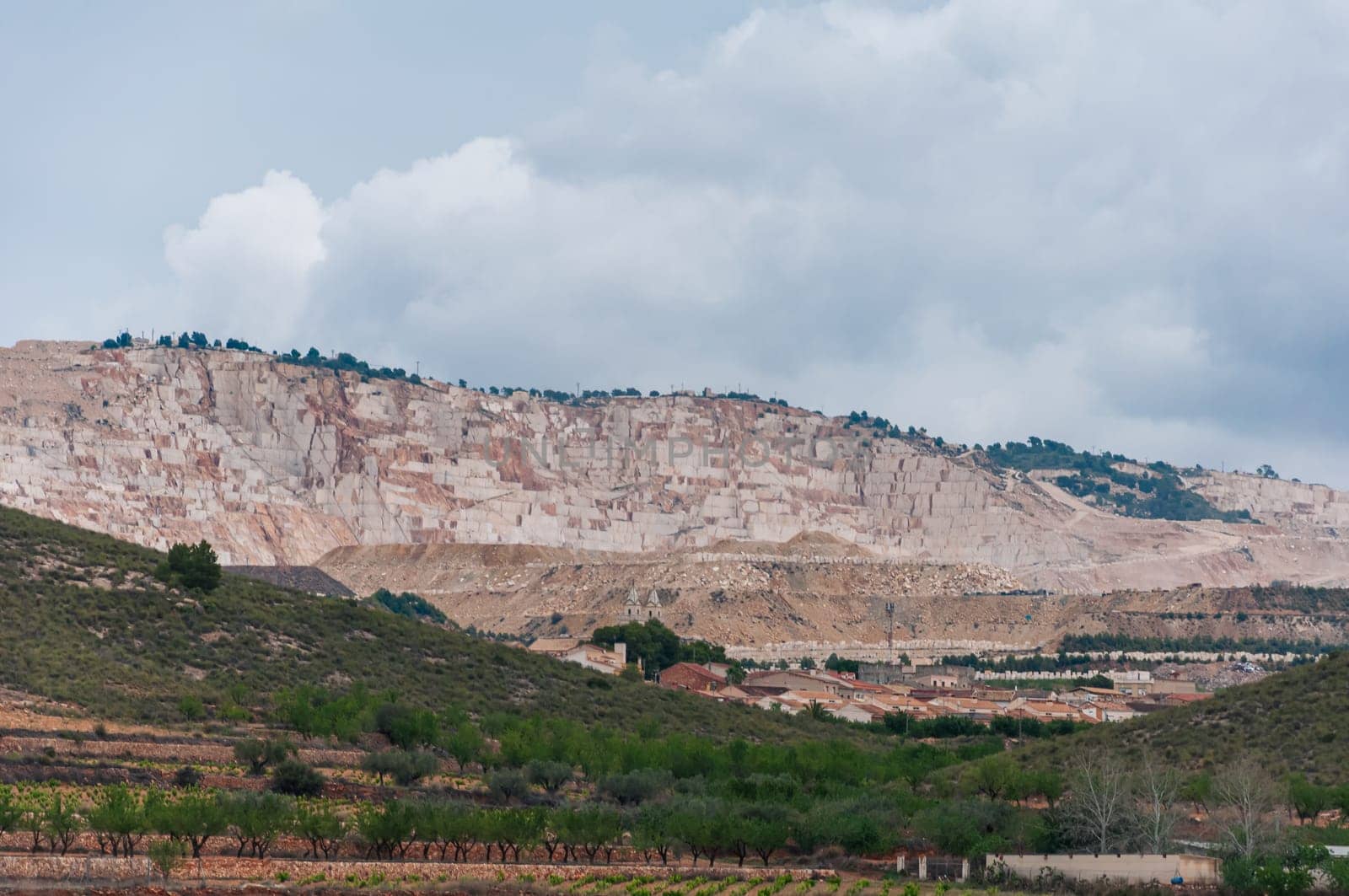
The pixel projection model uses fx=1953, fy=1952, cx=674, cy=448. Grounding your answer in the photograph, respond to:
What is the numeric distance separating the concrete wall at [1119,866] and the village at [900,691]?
31.1m

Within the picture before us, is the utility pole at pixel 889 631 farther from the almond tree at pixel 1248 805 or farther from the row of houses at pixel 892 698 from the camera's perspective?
the almond tree at pixel 1248 805

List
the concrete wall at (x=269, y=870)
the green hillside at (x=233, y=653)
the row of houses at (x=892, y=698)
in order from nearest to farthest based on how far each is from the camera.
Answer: the concrete wall at (x=269, y=870) → the green hillside at (x=233, y=653) → the row of houses at (x=892, y=698)

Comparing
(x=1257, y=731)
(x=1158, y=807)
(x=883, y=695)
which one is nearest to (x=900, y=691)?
(x=883, y=695)

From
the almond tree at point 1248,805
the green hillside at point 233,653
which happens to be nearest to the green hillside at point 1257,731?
the almond tree at point 1248,805

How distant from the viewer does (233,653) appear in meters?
67.9

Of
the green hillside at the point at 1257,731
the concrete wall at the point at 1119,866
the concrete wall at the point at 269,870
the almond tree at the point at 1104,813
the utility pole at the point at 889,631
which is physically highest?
the utility pole at the point at 889,631

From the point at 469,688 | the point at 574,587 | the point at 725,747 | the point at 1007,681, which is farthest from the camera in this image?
the point at 574,587

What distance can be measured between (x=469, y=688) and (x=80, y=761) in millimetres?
24006

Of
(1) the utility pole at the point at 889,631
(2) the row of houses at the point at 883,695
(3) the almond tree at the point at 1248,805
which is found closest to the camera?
(3) the almond tree at the point at 1248,805

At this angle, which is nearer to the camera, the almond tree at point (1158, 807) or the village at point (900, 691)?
the almond tree at point (1158, 807)

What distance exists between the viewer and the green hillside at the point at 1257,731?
193 feet

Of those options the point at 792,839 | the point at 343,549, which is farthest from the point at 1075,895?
the point at 343,549

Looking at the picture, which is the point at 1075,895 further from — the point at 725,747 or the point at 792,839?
the point at 725,747

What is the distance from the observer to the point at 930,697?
9681 cm
